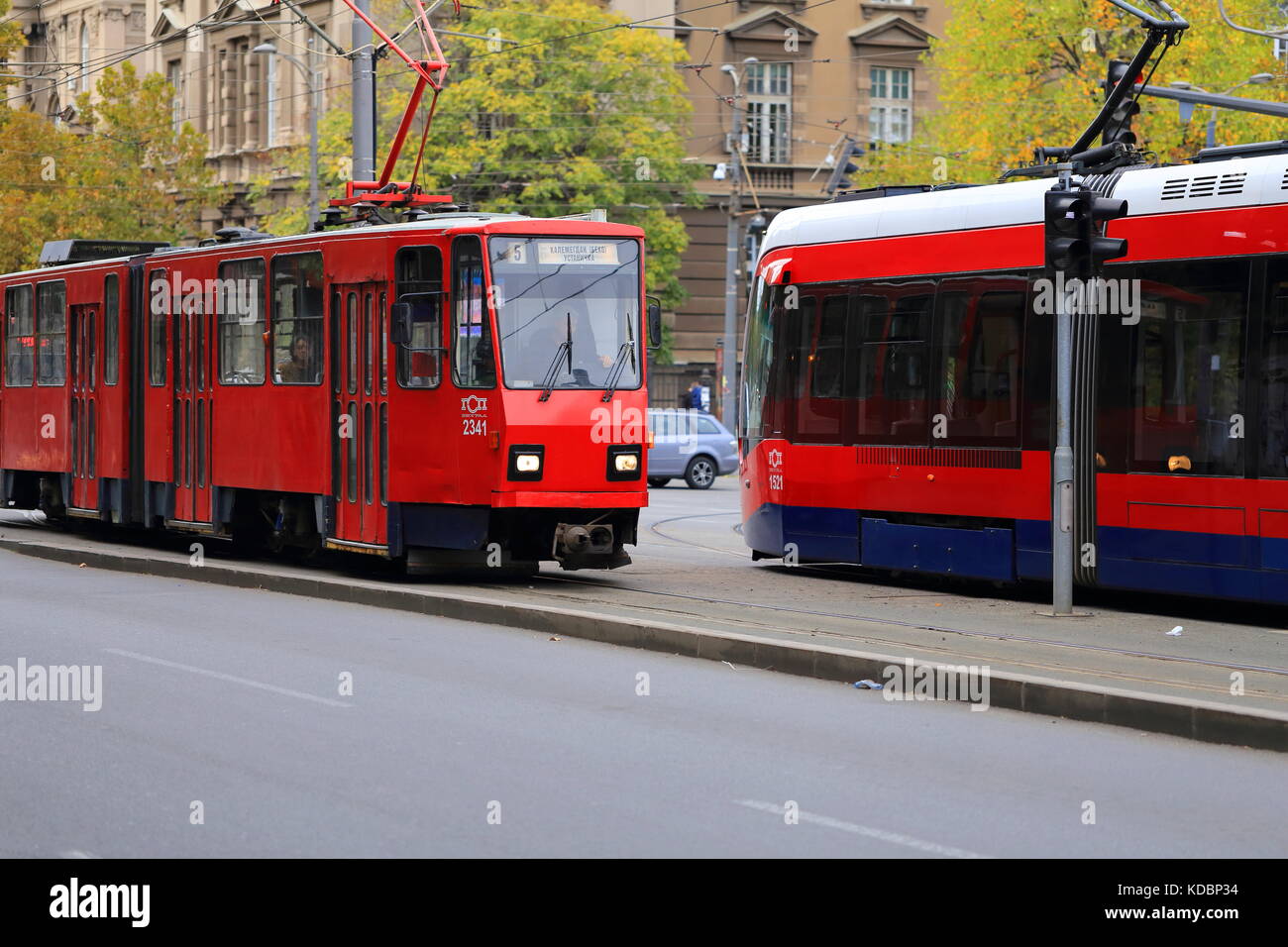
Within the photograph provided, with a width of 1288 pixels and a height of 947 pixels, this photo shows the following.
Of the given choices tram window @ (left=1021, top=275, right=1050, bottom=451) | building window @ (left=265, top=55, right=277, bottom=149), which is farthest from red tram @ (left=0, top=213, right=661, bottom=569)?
building window @ (left=265, top=55, right=277, bottom=149)

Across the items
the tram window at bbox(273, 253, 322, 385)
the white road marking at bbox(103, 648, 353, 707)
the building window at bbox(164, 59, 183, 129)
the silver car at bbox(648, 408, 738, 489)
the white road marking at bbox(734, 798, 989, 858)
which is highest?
the building window at bbox(164, 59, 183, 129)

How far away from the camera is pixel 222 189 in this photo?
54.7 m

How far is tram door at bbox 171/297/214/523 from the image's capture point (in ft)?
64.6

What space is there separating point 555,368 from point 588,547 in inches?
60.2

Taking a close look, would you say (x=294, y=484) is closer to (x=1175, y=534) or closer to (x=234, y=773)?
(x=1175, y=534)

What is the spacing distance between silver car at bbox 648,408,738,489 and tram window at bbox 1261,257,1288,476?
24757mm

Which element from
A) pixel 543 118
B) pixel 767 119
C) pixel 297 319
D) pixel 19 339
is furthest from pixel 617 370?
pixel 767 119

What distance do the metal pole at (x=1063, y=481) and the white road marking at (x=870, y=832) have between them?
646 centimetres

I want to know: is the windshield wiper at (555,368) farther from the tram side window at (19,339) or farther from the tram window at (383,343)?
the tram side window at (19,339)

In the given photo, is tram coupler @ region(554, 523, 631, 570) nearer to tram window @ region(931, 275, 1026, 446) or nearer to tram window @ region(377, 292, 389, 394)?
tram window @ region(377, 292, 389, 394)

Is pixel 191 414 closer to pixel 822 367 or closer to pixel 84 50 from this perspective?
pixel 822 367

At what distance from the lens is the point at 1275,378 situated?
13.8 metres

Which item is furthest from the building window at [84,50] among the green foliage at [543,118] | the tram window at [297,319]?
the tram window at [297,319]

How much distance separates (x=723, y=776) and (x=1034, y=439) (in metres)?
7.90
